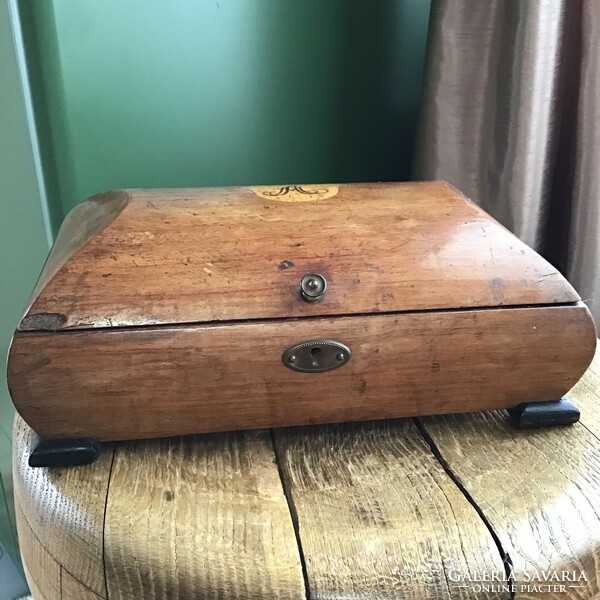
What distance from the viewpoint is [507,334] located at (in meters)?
0.68

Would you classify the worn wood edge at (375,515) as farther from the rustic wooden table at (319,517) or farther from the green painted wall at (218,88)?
the green painted wall at (218,88)

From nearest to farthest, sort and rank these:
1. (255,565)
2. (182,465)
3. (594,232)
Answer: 1. (255,565)
2. (182,465)
3. (594,232)

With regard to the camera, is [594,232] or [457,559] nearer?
[457,559]

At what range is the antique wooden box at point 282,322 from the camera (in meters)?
0.62

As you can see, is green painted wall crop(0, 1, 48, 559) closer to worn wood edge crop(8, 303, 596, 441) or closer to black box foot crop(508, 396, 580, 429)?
worn wood edge crop(8, 303, 596, 441)

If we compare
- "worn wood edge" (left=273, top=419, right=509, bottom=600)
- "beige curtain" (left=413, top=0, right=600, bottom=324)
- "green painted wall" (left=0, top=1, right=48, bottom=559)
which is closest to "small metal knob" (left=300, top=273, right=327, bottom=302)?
"worn wood edge" (left=273, top=419, right=509, bottom=600)

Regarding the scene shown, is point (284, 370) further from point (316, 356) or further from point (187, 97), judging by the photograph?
point (187, 97)

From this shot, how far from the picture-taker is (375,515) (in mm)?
598

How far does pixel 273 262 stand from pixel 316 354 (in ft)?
0.33

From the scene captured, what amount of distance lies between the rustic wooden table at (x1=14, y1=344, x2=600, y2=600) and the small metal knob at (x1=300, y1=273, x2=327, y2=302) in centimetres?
17

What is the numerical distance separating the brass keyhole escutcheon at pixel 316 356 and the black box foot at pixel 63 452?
0.21 meters

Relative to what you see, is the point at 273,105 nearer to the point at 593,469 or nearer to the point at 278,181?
the point at 278,181

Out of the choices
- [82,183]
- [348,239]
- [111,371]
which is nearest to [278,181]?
[82,183]

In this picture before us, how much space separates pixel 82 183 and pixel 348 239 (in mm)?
509
